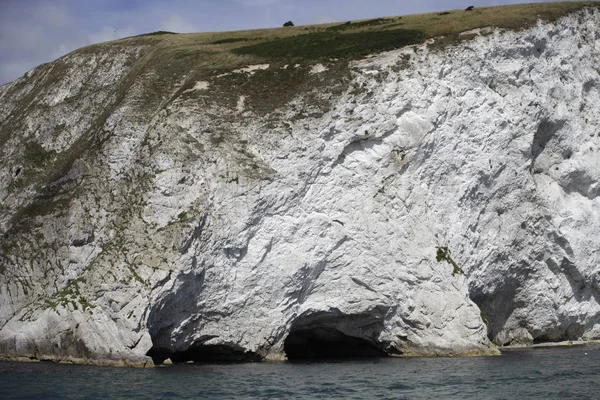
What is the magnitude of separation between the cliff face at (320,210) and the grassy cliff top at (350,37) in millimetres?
1309

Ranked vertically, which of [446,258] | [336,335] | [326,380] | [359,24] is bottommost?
[326,380]

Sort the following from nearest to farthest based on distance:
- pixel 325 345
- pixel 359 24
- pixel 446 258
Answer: pixel 446 258 < pixel 325 345 < pixel 359 24

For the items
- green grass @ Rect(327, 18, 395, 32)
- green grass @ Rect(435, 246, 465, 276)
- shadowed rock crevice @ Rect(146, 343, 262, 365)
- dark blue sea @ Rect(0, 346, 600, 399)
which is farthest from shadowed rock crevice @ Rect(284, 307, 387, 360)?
green grass @ Rect(327, 18, 395, 32)

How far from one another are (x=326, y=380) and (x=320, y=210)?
1285 cm

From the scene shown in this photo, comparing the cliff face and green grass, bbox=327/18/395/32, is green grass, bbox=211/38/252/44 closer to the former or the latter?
the cliff face

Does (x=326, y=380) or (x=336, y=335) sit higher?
(x=336, y=335)

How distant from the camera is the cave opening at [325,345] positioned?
46.2m

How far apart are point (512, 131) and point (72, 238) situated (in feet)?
90.6

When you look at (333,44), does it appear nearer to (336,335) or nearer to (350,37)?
(350,37)

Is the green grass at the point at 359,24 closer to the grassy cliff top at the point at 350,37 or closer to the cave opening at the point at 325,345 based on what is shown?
the grassy cliff top at the point at 350,37

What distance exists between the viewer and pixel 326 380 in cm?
3278

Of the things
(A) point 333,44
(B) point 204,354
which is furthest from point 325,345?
(A) point 333,44

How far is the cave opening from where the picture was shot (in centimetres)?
4619

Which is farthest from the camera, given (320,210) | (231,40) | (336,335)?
(231,40)
